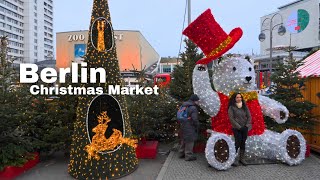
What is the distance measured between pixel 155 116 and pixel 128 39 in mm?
45581

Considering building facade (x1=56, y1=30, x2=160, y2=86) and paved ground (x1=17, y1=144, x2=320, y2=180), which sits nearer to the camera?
paved ground (x1=17, y1=144, x2=320, y2=180)

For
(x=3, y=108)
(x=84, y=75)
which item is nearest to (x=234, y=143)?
(x=84, y=75)

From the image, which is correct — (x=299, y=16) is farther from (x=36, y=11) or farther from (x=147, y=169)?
(x=36, y=11)

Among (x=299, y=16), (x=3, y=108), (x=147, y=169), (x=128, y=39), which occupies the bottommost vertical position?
(x=147, y=169)

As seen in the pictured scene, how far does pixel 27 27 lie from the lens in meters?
90.5

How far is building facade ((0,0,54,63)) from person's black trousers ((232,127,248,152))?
3096 inches

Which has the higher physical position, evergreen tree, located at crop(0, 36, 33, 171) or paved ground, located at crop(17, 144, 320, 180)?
evergreen tree, located at crop(0, 36, 33, 171)

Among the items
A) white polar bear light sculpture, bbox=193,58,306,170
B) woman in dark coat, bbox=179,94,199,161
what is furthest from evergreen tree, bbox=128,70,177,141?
white polar bear light sculpture, bbox=193,58,306,170

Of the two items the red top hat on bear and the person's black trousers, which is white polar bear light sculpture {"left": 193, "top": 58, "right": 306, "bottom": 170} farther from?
the red top hat on bear

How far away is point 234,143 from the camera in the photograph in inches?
246

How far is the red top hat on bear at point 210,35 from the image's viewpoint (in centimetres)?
661

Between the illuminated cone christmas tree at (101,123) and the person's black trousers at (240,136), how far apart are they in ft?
7.64

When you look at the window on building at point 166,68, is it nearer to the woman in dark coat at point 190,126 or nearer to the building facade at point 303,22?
the building facade at point 303,22

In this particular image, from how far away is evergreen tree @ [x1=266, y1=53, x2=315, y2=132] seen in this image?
7.39 meters
